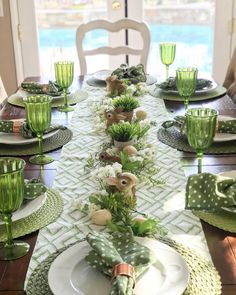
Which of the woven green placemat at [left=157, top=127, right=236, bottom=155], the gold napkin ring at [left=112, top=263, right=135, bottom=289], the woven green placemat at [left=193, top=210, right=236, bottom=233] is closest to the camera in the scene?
the gold napkin ring at [left=112, top=263, right=135, bottom=289]

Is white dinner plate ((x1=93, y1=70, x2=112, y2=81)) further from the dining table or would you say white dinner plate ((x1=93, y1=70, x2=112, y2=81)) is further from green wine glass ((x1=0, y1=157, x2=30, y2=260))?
green wine glass ((x1=0, y1=157, x2=30, y2=260))

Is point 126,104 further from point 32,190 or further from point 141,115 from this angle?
point 32,190

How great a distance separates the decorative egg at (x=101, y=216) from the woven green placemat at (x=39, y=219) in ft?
0.32

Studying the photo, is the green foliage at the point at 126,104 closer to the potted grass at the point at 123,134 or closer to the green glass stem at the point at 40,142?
the potted grass at the point at 123,134

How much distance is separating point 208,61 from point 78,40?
1.07 meters

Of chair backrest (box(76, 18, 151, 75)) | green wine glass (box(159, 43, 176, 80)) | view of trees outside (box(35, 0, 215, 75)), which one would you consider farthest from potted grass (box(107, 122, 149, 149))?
view of trees outside (box(35, 0, 215, 75))

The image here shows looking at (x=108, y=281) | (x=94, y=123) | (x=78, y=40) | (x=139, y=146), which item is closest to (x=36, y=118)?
(x=139, y=146)

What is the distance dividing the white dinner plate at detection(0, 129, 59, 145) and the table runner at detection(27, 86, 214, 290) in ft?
0.24

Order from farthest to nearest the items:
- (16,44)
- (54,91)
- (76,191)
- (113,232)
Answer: (16,44) < (54,91) < (76,191) < (113,232)

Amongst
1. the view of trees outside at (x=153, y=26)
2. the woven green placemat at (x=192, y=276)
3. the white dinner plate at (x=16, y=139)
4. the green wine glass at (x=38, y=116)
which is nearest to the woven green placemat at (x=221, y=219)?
the woven green placemat at (x=192, y=276)

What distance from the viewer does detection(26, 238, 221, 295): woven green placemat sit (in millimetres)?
777

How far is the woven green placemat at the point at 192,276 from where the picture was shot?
78 cm

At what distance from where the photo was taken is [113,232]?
0.89 m

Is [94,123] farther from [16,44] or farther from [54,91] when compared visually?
[16,44]
